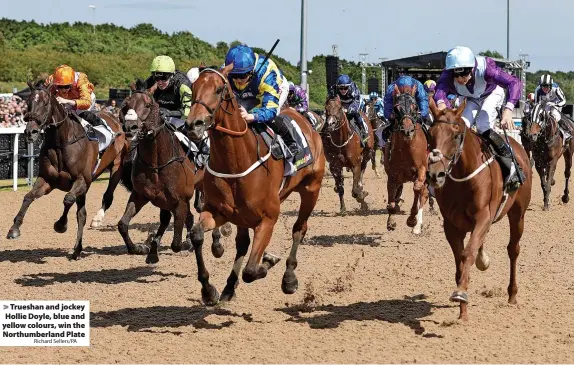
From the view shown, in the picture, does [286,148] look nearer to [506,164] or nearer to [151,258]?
[506,164]

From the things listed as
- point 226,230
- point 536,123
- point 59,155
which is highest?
point 536,123

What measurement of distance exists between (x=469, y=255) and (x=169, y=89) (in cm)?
451

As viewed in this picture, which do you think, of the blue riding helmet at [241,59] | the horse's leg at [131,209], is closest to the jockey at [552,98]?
the horse's leg at [131,209]

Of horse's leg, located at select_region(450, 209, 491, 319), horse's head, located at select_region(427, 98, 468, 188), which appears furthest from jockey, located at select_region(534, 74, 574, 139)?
horse's head, located at select_region(427, 98, 468, 188)

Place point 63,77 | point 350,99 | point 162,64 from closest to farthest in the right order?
point 162,64
point 63,77
point 350,99

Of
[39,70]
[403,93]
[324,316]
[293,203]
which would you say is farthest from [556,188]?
[39,70]

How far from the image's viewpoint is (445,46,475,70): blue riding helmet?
27.5ft

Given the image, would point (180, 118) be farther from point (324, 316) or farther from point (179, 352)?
point (179, 352)

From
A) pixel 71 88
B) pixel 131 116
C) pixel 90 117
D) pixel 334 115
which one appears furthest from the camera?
pixel 334 115

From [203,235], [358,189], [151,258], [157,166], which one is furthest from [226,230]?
[358,189]

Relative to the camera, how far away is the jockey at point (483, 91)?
8195 mm

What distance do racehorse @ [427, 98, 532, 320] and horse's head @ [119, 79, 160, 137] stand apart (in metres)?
3.24

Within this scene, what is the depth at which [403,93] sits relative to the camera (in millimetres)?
12555

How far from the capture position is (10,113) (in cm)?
1944
